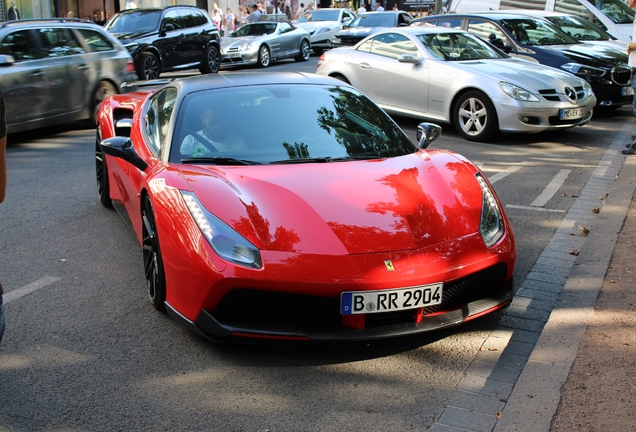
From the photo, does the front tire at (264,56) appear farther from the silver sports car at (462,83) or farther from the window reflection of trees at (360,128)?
the window reflection of trees at (360,128)

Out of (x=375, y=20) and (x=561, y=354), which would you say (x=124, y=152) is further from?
(x=375, y=20)

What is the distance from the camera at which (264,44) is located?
2252 centimetres

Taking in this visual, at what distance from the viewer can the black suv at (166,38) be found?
1689 cm

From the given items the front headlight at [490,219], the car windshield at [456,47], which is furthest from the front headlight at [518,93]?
the front headlight at [490,219]

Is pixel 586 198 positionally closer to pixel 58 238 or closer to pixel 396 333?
pixel 396 333

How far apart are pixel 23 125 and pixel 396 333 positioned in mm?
7700

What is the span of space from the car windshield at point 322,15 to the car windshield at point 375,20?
4.84 m

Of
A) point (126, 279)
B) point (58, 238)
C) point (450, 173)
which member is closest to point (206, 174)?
point (126, 279)

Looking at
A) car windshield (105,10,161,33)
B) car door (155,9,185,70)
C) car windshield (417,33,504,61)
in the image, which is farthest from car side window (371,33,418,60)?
car windshield (105,10,161,33)

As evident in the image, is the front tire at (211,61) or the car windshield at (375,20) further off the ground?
the car windshield at (375,20)

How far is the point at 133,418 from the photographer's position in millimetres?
3205

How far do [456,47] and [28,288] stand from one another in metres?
7.86

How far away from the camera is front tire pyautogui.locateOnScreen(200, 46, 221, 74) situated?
63.1ft

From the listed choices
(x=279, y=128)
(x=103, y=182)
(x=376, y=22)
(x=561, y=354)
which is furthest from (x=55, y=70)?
(x=376, y=22)
